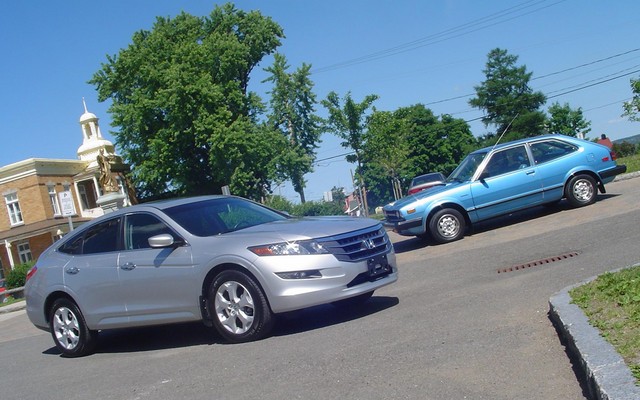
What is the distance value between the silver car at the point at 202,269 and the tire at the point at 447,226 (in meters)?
4.65

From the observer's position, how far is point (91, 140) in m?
61.4

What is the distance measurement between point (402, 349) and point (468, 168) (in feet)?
26.3

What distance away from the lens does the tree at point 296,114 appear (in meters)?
51.6

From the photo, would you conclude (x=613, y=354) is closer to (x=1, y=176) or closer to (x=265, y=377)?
(x=265, y=377)

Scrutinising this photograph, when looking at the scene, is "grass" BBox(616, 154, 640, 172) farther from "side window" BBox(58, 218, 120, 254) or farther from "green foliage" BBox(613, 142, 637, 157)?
"green foliage" BBox(613, 142, 637, 157)

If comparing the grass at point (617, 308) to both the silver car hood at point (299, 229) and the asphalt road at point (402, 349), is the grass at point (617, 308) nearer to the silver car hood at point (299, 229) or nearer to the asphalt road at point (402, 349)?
the asphalt road at point (402, 349)

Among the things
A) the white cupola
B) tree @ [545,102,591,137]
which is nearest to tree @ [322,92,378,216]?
the white cupola

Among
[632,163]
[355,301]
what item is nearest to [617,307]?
[355,301]

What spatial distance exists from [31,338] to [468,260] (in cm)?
738

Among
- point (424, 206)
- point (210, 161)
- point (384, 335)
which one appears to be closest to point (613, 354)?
point (384, 335)

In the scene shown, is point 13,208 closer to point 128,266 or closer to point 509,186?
point 509,186

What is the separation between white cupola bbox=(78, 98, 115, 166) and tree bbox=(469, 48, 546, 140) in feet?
154

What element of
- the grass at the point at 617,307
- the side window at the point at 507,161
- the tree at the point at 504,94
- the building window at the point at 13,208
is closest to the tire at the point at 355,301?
the grass at the point at 617,307

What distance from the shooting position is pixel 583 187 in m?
12.6
